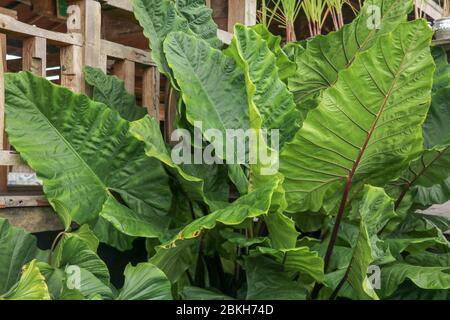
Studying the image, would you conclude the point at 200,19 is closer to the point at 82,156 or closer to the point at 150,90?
the point at 150,90

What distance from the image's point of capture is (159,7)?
1.69 meters

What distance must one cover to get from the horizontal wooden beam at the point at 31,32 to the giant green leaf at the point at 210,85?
0.38m

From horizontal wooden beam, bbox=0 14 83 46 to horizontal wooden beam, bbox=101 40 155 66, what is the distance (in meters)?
0.11

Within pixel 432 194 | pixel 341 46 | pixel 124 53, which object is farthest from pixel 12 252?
pixel 432 194

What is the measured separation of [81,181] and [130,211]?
160 mm

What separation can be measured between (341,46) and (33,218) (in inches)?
41.1

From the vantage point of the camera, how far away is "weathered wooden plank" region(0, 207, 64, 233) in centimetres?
159

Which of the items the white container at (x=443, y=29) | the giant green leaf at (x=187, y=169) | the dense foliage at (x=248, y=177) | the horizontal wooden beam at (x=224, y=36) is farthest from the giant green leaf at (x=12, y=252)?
the white container at (x=443, y=29)

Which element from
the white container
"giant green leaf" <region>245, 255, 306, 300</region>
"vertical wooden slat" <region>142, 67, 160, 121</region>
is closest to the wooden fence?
"vertical wooden slat" <region>142, 67, 160, 121</region>

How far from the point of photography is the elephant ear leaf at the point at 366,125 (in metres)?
1.29

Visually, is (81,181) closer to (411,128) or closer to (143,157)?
(143,157)

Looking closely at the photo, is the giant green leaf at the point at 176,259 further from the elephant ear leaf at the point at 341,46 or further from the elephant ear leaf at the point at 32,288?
the elephant ear leaf at the point at 341,46

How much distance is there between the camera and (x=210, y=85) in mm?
1552

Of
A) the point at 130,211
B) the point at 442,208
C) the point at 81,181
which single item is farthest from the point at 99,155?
the point at 442,208
